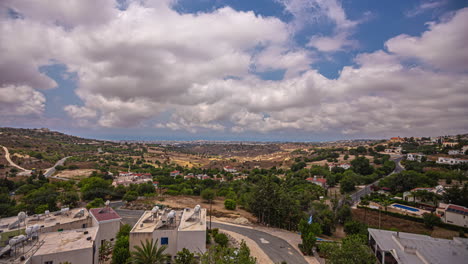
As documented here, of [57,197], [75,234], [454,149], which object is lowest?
[57,197]

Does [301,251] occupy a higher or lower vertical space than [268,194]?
lower

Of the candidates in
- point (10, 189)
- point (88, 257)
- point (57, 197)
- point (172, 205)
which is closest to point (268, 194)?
point (172, 205)

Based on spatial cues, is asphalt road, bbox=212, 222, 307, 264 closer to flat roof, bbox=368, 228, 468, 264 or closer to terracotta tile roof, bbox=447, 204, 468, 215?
flat roof, bbox=368, 228, 468, 264

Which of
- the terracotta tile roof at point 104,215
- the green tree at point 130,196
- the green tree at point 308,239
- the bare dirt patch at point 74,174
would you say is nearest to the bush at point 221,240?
the green tree at point 308,239

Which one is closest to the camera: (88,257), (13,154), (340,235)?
(88,257)

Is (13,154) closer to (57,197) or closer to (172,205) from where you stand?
(57,197)

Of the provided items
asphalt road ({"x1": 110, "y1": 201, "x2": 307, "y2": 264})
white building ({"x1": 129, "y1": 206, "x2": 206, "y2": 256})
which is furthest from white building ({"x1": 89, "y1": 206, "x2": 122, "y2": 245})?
asphalt road ({"x1": 110, "y1": 201, "x2": 307, "y2": 264})
